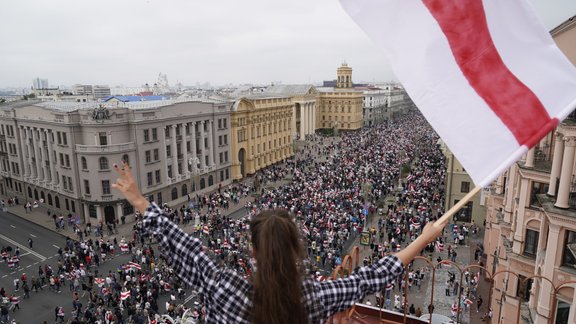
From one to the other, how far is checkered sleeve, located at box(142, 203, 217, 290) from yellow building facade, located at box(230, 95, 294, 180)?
170 feet

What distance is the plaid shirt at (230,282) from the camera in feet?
8.49

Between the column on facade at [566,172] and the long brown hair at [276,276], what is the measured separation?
1471 centimetres

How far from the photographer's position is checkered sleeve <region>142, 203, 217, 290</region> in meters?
2.76

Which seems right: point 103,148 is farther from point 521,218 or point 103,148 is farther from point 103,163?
point 521,218

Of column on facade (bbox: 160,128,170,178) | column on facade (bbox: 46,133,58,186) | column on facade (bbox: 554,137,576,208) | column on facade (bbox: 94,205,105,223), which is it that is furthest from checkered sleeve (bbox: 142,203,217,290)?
column on facade (bbox: 46,133,58,186)

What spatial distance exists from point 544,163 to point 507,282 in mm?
5485

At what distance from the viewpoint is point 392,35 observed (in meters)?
4.75

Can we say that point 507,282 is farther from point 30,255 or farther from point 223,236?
point 30,255

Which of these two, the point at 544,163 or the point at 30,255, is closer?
the point at 544,163

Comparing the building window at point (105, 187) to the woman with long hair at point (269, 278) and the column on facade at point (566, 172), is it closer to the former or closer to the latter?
the column on facade at point (566, 172)

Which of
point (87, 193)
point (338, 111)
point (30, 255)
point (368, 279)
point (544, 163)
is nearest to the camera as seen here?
Answer: point (368, 279)

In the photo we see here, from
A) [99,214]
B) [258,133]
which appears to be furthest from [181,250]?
[258,133]

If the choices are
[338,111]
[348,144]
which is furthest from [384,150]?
[338,111]

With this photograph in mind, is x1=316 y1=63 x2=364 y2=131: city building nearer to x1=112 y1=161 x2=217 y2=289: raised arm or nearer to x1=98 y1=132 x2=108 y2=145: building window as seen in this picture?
x1=98 y1=132 x2=108 y2=145: building window
